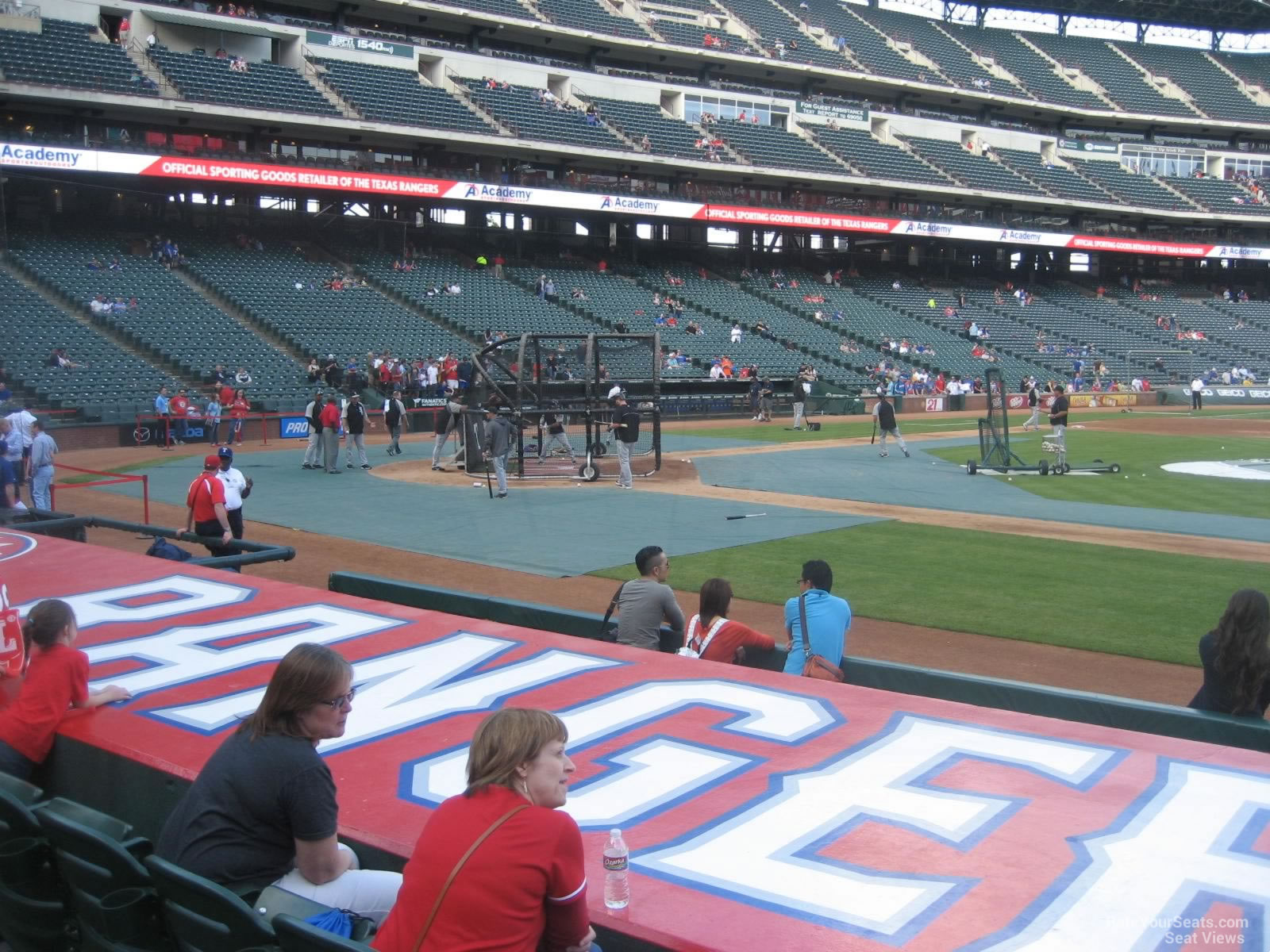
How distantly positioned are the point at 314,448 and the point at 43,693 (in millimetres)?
19618

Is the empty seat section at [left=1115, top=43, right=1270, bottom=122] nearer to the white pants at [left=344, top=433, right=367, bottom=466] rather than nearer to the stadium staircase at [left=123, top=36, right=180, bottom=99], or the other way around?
the stadium staircase at [left=123, top=36, right=180, bottom=99]

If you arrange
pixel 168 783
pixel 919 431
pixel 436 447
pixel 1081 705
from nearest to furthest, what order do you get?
pixel 168 783
pixel 1081 705
pixel 436 447
pixel 919 431

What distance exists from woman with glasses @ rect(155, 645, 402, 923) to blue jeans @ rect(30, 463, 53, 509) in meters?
13.5

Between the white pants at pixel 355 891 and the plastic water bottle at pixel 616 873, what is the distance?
82 centimetres

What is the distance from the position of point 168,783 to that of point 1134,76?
84566mm

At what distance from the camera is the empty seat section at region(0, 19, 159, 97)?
3703cm

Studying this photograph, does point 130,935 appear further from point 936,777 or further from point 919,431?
point 919,431

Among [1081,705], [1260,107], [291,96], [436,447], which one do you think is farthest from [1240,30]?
[1081,705]

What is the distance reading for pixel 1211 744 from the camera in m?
5.31

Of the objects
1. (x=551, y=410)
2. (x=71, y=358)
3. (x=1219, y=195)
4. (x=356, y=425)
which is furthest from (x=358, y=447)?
(x=1219, y=195)

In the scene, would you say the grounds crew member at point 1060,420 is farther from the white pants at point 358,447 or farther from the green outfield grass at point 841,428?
the white pants at point 358,447

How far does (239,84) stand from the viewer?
42.4 metres

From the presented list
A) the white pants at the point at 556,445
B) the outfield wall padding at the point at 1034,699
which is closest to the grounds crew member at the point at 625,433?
the white pants at the point at 556,445

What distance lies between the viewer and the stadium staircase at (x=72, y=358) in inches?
1168
